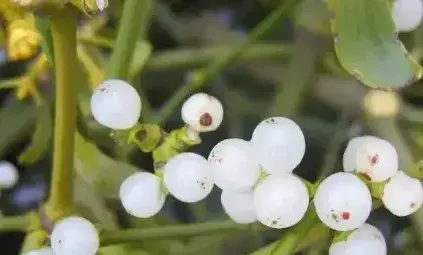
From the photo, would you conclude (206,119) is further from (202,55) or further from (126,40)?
(202,55)

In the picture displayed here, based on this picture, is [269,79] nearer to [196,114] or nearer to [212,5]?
[212,5]

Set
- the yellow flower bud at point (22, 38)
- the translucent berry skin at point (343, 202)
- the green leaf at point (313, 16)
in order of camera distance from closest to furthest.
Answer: the translucent berry skin at point (343, 202) → the yellow flower bud at point (22, 38) → the green leaf at point (313, 16)

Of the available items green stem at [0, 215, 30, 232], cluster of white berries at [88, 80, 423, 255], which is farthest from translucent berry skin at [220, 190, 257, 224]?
green stem at [0, 215, 30, 232]

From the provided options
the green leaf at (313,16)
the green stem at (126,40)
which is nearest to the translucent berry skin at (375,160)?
the green stem at (126,40)

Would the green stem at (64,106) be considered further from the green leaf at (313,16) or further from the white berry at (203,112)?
the green leaf at (313,16)

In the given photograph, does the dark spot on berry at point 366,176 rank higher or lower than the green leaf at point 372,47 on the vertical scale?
lower

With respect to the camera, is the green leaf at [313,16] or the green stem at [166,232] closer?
the green stem at [166,232]

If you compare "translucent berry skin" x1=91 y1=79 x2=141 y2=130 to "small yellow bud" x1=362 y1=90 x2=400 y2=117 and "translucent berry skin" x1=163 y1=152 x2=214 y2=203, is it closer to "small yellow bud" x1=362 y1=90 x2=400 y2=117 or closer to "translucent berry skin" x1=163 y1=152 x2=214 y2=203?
"translucent berry skin" x1=163 y1=152 x2=214 y2=203
